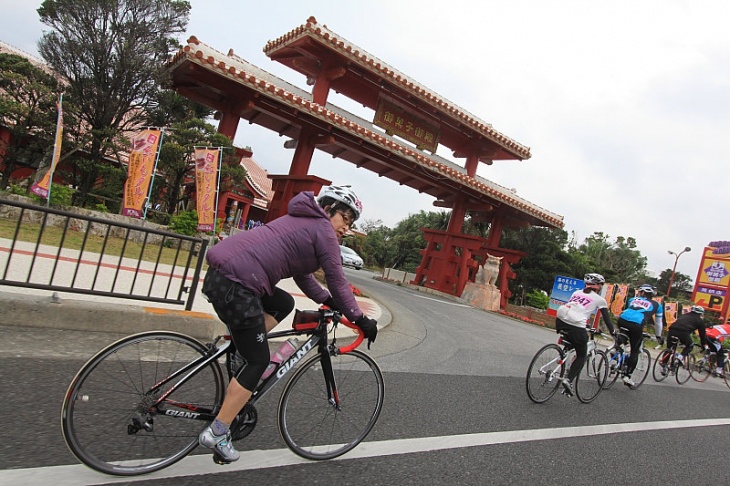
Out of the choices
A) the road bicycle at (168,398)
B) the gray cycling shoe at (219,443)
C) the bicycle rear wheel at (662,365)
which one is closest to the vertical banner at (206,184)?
the road bicycle at (168,398)

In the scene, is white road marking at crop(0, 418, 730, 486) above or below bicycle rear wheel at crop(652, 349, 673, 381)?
below

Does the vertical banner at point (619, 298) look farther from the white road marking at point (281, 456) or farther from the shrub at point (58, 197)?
the shrub at point (58, 197)

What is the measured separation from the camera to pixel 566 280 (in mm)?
17859

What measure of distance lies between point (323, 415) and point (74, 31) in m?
13.3

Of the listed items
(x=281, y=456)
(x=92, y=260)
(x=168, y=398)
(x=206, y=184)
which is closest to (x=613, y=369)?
(x=281, y=456)

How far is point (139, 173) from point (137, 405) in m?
9.20

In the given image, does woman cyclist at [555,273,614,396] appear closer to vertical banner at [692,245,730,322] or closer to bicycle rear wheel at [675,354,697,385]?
bicycle rear wheel at [675,354,697,385]

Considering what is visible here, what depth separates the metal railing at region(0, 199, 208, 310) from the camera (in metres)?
4.16

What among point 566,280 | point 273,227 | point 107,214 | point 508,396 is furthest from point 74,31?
point 566,280

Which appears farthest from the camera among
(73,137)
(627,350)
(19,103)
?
(73,137)

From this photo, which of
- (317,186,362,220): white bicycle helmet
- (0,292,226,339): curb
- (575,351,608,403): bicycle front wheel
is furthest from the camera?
(575,351,608,403): bicycle front wheel

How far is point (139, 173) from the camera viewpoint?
33.2ft

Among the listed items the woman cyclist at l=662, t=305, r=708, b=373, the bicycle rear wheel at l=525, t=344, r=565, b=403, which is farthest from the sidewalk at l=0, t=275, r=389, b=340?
the woman cyclist at l=662, t=305, r=708, b=373

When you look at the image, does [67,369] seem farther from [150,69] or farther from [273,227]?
[150,69]
